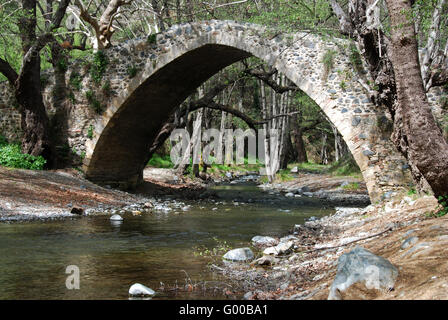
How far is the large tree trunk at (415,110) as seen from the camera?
4715 millimetres

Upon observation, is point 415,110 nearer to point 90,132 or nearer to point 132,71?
point 132,71

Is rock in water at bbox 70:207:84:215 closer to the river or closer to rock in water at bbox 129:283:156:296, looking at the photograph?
the river

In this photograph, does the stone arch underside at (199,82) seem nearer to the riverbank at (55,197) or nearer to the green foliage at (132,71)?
the green foliage at (132,71)

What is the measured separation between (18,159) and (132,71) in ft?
13.0

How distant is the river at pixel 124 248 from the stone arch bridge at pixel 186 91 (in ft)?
6.90

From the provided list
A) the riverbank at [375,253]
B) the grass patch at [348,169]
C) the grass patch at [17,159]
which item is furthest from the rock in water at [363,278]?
the grass patch at [348,169]

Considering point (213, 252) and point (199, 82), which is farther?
point (199, 82)

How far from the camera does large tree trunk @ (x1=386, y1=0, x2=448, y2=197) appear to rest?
15.5 feet

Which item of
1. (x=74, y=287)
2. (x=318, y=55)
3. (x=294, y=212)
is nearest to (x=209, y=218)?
(x=294, y=212)

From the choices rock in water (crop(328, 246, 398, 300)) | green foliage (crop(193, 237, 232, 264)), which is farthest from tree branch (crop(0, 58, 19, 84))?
rock in water (crop(328, 246, 398, 300))

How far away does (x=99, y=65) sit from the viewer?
13.4 meters

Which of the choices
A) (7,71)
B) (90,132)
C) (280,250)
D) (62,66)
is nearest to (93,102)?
(90,132)

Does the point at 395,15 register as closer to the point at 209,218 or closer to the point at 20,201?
the point at 209,218

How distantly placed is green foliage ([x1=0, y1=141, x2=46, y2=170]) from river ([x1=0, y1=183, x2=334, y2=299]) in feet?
13.5
